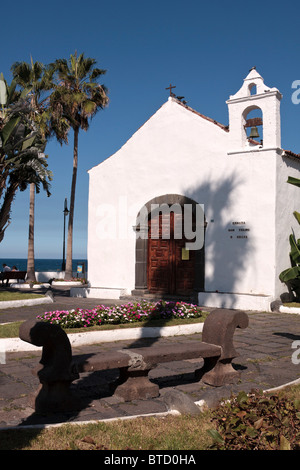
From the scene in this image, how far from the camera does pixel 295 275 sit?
1397 cm

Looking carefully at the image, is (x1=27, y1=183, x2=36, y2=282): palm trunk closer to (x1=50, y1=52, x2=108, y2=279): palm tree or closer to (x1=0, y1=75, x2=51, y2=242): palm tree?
(x1=50, y1=52, x2=108, y2=279): palm tree

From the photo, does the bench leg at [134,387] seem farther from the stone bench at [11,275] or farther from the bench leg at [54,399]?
the stone bench at [11,275]

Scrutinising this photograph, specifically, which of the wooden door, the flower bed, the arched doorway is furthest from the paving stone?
the wooden door

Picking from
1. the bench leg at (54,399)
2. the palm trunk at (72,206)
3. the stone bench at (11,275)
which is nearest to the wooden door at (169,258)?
the palm trunk at (72,206)

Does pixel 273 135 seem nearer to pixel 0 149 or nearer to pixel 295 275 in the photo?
pixel 295 275

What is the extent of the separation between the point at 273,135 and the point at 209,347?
10.1 m

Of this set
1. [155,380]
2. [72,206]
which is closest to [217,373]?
[155,380]

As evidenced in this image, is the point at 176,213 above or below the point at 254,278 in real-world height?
above

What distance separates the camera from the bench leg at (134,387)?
556 cm

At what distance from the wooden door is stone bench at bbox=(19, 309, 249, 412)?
9827mm

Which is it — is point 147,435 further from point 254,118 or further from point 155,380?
point 254,118
